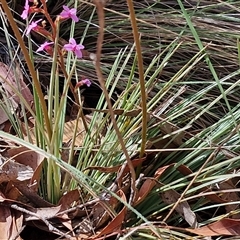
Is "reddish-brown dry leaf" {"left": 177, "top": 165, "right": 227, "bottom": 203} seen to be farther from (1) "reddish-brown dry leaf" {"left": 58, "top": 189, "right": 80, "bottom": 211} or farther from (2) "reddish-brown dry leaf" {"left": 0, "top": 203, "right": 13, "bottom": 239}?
(2) "reddish-brown dry leaf" {"left": 0, "top": 203, "right": 13, "bottom": 239}

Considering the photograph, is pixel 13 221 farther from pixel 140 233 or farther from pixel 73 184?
pixel 140 233

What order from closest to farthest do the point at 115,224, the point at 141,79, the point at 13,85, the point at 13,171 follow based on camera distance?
1. the point at 141,79
2. the point at 115,224
3. the point at 13,171
4. the point at 13,85

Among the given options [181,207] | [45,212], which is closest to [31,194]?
[45,212]

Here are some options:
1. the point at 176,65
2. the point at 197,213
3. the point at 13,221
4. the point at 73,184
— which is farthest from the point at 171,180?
the point at 176,65

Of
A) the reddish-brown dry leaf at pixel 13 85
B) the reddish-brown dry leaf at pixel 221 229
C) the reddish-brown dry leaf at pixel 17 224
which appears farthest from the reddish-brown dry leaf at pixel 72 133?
the reddish-brown dry leaf at pixel 221 229

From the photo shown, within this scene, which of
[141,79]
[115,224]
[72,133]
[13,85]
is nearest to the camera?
[141,79]

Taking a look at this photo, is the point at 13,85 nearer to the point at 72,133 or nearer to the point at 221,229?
the point at 72,133

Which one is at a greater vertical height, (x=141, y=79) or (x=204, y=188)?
(x=141, y=79)

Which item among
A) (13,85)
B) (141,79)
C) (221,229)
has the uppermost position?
(141,79)
